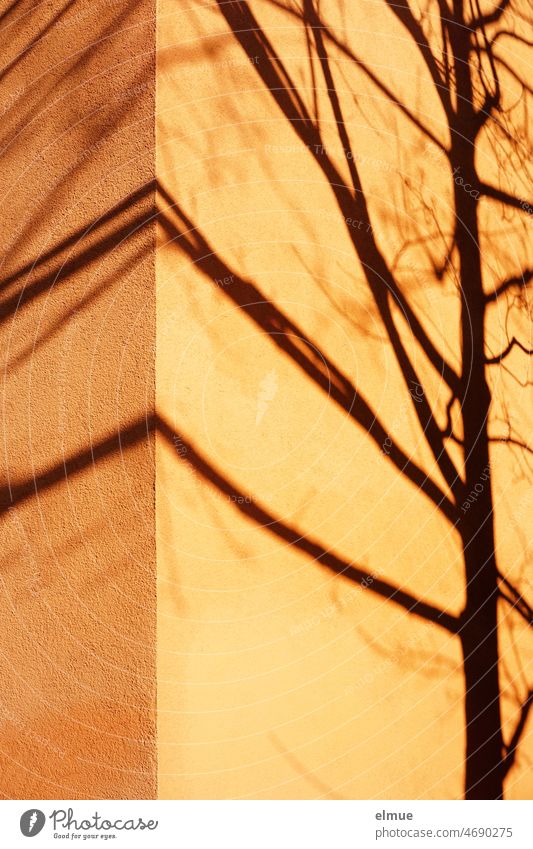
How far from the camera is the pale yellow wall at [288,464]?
267cm

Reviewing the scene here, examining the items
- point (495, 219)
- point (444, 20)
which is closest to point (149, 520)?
point (495, 219)

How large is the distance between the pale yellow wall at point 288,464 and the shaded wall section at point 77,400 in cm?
12

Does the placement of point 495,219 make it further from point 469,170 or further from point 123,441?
point 123,441
